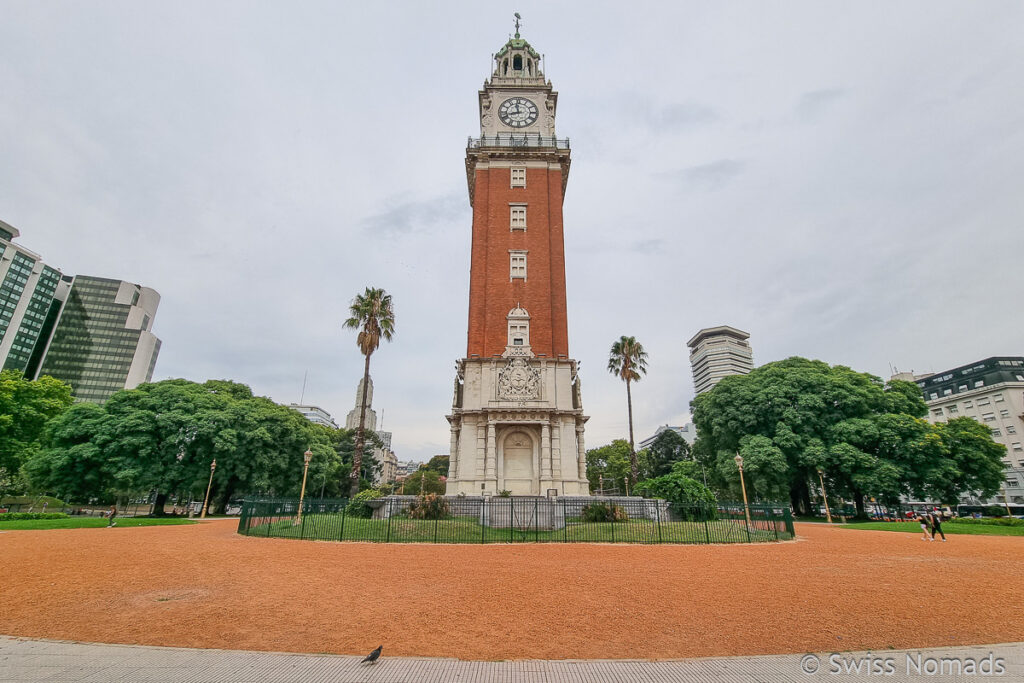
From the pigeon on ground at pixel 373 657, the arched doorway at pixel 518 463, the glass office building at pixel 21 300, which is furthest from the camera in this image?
the glass office building at pixel 21 300

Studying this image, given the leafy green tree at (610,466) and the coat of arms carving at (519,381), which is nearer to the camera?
the coat of arms carving at (519,381)

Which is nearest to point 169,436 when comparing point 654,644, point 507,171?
point 507,171

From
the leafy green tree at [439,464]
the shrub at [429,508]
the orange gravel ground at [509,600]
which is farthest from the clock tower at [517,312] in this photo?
the leafy green tree at [439,464]

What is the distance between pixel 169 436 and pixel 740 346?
14408cm

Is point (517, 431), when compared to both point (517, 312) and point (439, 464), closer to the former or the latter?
point (517, 312)

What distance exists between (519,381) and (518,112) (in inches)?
915

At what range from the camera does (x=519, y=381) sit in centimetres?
2875

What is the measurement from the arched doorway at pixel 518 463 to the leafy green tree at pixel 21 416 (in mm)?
35744

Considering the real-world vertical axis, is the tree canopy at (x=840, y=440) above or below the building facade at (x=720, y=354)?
below

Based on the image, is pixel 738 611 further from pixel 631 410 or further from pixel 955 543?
pixel 631 410

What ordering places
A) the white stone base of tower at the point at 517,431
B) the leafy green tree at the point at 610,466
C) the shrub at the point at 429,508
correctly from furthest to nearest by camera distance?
the leafy green tree at the point at 610,466, the white stone base of tower at the point at 517,431, the shrub at the point at 429,508

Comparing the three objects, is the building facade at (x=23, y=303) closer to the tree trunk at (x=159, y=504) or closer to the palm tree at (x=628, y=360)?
the tree trunk at (x=159, y=504)

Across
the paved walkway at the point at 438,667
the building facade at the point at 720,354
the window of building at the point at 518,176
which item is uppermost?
the building facade at the point at 720,354

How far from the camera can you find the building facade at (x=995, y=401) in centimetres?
5459
